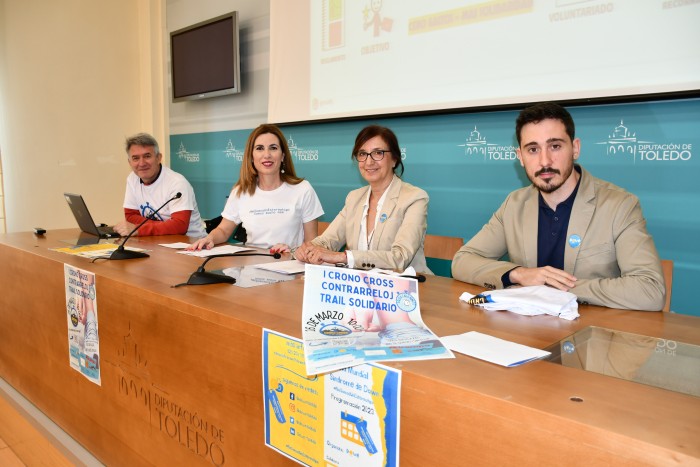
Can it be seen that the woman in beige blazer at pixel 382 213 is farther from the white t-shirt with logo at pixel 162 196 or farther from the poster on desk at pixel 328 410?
the white t-shirt with logo at pixel 162 196

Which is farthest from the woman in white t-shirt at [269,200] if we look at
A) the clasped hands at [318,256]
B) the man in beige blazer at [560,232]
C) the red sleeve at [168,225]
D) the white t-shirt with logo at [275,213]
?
the man in beige blazer at [560,232]

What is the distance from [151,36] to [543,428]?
5037mm

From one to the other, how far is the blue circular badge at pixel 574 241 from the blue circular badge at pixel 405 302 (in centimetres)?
70

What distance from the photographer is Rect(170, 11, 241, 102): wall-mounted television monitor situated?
3.87 meters

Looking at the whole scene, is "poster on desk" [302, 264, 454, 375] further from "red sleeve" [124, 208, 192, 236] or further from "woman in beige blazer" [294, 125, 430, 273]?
"red sleeve" [124, 208, 192, 236]

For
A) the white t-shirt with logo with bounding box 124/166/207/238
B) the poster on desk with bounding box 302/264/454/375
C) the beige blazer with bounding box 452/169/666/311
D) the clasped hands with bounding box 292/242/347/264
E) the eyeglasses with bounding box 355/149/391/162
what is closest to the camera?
the poster on desk with bounding box 302/264/454/375

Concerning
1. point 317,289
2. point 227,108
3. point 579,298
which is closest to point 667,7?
point 579,298

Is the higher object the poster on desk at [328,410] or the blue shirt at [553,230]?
the blue shirt at [553,230]

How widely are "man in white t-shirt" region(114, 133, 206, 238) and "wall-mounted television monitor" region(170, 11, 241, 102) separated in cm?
116

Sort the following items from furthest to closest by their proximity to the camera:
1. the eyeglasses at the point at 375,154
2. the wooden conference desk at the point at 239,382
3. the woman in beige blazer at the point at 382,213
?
the eyeglasses at the point at 375,154, the woman in beige blazer at the point at 382,213, the wooden conference desk at the point at 239,382

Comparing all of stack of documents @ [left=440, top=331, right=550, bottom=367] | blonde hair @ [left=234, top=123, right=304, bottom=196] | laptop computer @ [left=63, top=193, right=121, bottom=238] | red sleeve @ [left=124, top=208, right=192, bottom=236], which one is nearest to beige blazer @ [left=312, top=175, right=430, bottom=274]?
blonde hair @ [left=234, top=123, right=304, bottom=196]

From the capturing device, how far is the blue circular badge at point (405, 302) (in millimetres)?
1043

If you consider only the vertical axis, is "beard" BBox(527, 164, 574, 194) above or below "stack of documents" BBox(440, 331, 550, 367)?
above

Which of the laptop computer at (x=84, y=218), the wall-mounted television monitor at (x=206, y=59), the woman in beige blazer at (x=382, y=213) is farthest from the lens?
the wall-mounted television monitor at (x=206, y=59)
